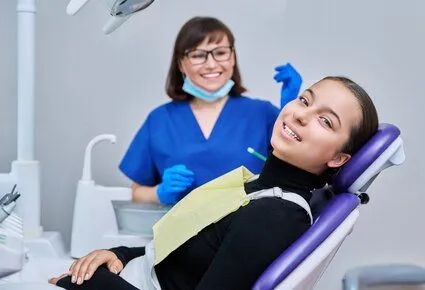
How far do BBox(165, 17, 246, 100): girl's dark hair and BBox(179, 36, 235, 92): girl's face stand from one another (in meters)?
0.02

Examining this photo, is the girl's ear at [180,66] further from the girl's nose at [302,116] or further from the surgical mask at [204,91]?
the girl's nose at [302,116]

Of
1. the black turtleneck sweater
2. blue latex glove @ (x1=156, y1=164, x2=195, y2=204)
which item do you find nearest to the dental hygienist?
blue latex glove @ (x1=156, y1=164, x2=195, y2=204)

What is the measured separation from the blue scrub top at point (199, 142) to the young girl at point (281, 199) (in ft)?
1.49

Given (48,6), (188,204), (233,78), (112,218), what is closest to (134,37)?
(48,6)

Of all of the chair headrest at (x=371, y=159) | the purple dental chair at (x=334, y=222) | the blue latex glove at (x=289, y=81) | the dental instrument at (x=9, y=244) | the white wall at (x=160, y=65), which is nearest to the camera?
the purple dental chair at (x=334, y=222)

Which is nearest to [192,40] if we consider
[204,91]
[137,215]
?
[204,91]

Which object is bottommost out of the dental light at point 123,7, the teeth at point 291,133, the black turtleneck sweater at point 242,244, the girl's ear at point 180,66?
the black turtleneck sweater at point 242,244

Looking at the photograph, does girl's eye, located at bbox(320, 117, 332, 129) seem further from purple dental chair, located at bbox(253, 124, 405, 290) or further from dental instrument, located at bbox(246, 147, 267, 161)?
dental instrument, located at bbox(246, 147, 267, 161)

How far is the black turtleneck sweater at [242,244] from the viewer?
3.29 feet

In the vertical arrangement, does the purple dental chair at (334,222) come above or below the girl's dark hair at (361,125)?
below

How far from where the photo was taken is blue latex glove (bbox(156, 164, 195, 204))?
5.17ft

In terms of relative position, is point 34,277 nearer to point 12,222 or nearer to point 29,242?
point 12,222

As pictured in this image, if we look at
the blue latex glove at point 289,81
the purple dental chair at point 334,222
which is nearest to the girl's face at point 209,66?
the blue latex glove at point 289,81

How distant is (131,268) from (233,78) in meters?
0.77
